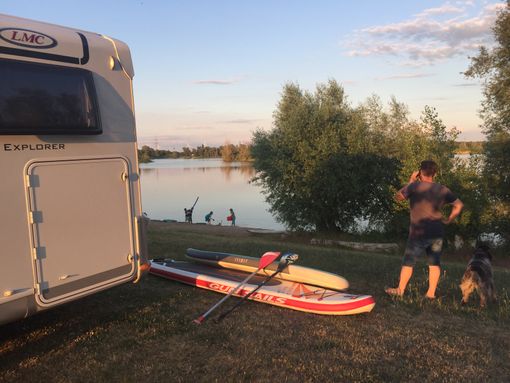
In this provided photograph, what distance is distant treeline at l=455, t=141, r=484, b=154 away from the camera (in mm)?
18156

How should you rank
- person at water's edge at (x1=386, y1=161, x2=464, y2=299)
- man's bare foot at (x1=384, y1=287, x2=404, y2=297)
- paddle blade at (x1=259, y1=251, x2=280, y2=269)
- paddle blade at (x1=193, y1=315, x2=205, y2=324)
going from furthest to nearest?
1. paddle blade at (x1=259, y1=251, x2=280, y2=269)
2. man's bare foot at (x1=384, y1=287, x2=404, y2=297)
3. person at water's edge at (x1=386, y1=161, x2=464, y2=299)
4. paddle blade at (x1=193, y1=315, x2=205, y2=324)

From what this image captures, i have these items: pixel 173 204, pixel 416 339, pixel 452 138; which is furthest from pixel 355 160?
pixel 173 204

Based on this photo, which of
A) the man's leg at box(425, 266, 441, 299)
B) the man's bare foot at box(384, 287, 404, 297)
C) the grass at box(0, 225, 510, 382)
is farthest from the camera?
the man's bare foot at box(384, 287, 404, 297)

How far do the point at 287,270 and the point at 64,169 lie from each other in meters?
3.52

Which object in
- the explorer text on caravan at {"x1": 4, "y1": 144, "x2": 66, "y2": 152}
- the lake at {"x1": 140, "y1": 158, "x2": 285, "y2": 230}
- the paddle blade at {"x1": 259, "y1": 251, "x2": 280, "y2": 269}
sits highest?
the explorer text on caravan at {"x1": 4, "y1": 144, "x2": 66, "y2": 152}

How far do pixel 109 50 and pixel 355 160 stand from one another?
1747cm

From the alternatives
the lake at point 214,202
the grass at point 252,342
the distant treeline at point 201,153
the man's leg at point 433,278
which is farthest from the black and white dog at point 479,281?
the distant treeline at point 201,153

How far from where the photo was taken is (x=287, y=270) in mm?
6391

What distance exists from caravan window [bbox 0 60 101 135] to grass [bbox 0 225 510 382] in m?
2.37

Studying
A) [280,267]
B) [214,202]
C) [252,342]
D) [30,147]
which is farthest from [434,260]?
[214,202]

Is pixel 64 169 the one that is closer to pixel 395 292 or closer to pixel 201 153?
pixel 395 292

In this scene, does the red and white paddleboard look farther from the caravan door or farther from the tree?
the tree

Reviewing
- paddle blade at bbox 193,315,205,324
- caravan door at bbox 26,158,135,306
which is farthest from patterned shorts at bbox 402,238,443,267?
caravan door at bbox 26,158,135,306

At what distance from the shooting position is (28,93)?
416 centimetres
